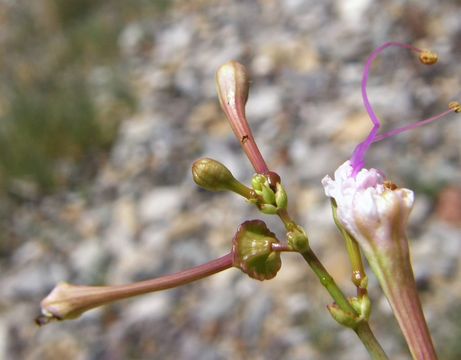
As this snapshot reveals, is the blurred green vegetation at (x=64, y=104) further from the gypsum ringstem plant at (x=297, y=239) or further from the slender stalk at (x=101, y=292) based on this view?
the gypsum ringstem plant at (x=297, y=239)

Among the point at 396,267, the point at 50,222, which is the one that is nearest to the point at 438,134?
the point at 50,222

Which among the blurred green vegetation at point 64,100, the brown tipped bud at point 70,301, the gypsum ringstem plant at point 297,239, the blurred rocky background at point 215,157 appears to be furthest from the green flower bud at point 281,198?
the blurred green vegetation at point 64,100

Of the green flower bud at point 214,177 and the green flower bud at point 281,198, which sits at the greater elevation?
the green flower bud at point 214,177

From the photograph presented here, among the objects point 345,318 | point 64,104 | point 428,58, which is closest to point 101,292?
point 345,318

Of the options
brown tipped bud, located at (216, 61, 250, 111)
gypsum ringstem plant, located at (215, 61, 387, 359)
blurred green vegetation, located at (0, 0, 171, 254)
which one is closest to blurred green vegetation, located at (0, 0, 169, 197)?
blurred green vegetation, located at (0, 0, 171, 254)

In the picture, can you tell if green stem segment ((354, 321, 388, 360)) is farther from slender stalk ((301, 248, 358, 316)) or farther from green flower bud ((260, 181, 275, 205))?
green flower bud ((260, 181, 275, 205))

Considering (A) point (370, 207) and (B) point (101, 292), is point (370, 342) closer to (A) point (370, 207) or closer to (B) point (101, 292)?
(A) point (370, 207)

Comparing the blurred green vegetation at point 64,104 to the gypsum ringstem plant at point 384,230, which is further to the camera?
the blurred green vegetation at point 64,104
